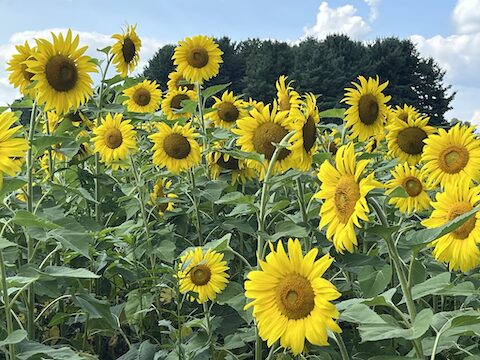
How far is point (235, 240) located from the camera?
3260 mm

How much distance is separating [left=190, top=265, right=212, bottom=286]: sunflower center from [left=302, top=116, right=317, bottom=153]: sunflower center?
0.56 meters

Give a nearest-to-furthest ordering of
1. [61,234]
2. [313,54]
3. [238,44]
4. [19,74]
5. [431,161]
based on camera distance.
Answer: [61,234]
[431,161]
[19,74]
[313,54]
[238,44]

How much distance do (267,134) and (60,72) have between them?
94 cm

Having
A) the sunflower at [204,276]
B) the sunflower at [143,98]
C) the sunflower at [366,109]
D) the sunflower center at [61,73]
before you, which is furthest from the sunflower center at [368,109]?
the sunflower at [143,98]

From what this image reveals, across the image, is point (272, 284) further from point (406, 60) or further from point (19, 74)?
point (406, 60)

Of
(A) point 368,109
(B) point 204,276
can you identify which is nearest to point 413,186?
(A) point 368,109

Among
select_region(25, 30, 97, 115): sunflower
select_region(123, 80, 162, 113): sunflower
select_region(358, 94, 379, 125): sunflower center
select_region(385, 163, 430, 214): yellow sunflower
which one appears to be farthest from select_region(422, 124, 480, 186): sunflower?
select_region(123, 80, 162, 113): sunflower

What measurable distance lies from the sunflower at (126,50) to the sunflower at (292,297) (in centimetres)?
262

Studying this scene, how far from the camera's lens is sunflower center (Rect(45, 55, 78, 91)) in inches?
104

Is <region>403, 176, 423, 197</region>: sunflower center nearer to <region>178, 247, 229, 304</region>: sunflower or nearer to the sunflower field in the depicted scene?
the sunflower field

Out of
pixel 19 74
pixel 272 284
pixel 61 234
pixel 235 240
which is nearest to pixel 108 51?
pixel 19 74

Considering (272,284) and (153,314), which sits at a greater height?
(272,284)

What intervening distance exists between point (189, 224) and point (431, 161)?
4.28ft

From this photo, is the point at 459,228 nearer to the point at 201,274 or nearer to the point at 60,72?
the point at 201,274
